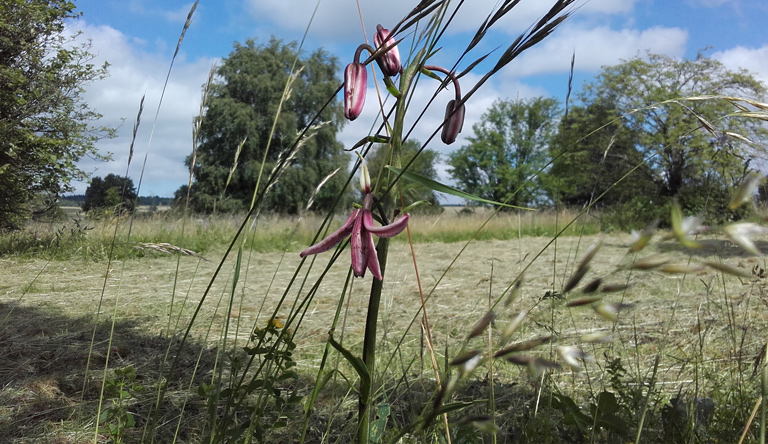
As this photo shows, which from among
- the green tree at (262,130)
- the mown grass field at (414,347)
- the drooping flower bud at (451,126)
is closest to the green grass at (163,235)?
the mown grass field at (414,347)

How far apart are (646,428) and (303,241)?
31.6 ft

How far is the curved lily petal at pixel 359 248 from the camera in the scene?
0.69 m

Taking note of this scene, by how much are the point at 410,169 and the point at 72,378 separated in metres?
1.71

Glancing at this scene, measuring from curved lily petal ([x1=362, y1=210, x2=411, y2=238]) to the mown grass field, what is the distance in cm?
16

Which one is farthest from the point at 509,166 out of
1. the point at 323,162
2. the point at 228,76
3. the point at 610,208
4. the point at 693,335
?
the point at 693,335

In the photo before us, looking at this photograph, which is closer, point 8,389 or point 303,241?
point 8,389

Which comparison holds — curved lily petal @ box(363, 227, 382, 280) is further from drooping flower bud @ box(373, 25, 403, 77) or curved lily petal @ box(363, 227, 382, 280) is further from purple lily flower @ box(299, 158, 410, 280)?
drooping flower bud @ box(373, 25, 403, 77)

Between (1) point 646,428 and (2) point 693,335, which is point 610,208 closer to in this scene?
(2) point 693,335

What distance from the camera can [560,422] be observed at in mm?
1513

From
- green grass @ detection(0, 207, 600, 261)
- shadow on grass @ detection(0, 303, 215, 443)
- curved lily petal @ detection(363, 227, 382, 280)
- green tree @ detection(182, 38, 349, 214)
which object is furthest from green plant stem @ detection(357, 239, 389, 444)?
green tree @ detection(182, 38, 349, 214)

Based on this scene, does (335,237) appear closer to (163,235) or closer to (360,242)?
(360,242)

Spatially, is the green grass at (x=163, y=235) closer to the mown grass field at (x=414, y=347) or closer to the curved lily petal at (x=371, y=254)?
the mown grass field at (x=414, y=347)

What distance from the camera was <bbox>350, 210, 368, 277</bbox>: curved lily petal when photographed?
2.28 feet

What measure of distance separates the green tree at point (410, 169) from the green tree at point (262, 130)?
3466mm
